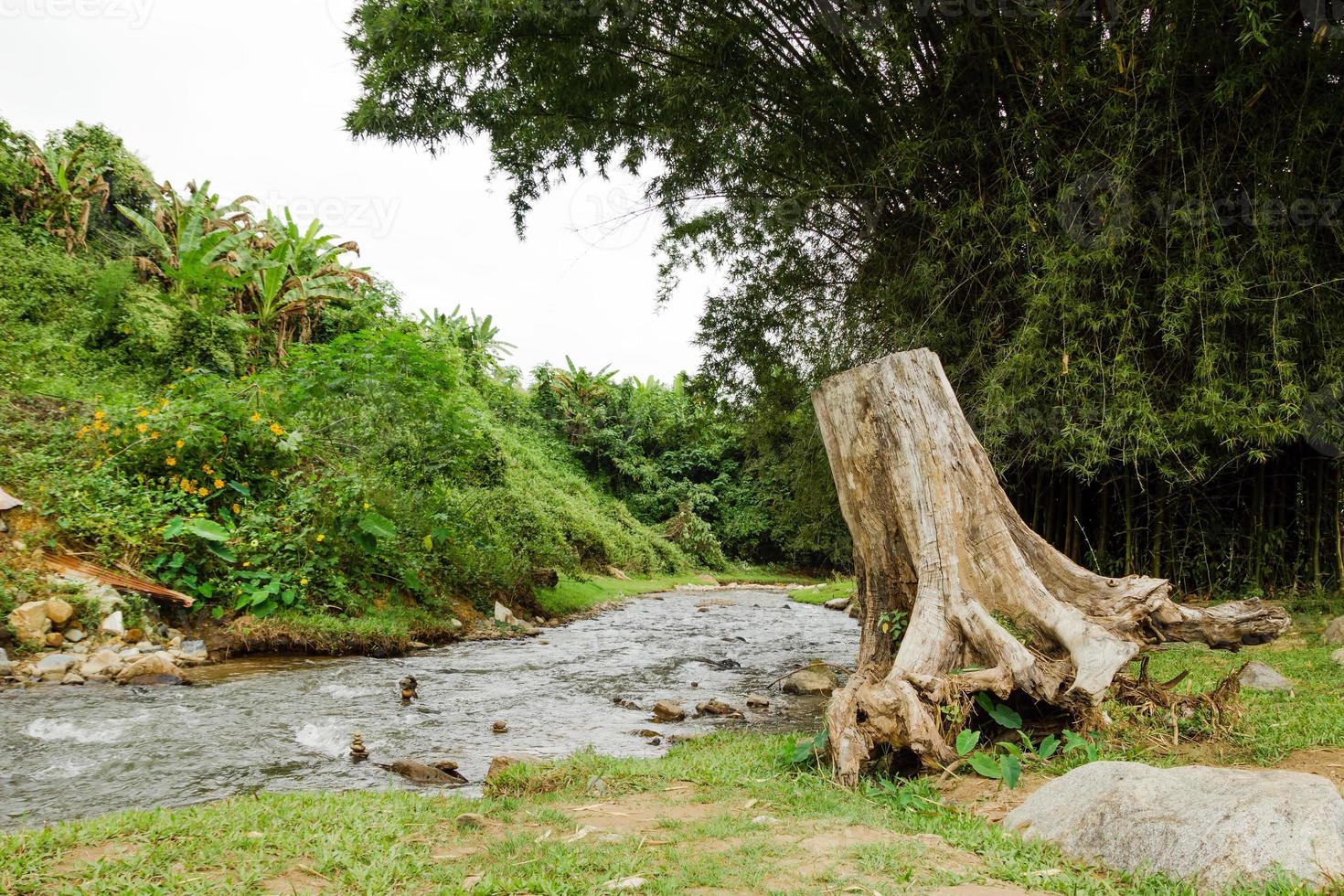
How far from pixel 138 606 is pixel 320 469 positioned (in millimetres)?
2873

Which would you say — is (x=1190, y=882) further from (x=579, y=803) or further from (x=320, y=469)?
(x=320, y=469)

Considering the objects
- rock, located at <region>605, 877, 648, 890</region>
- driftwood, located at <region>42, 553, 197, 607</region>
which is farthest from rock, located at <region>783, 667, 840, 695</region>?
driftwood, located at <region>42, 553, 197, 607</region>

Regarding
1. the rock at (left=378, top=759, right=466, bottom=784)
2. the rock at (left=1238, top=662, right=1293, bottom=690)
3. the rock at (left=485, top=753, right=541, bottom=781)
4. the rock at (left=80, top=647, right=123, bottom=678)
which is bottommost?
the rock at (left=378, top=759, right=466, bottom=784)

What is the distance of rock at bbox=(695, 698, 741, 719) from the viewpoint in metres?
5.95

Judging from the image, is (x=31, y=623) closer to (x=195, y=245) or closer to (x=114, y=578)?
(x=114, y=578)

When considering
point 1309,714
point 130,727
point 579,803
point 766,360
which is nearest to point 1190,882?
point 579,803

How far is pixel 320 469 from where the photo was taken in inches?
362

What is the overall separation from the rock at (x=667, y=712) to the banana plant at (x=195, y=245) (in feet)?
34.7

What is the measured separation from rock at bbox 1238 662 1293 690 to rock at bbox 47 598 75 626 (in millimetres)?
8483

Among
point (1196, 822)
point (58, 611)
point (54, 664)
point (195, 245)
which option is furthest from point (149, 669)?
point (195, 245)

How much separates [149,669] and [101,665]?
32 cm

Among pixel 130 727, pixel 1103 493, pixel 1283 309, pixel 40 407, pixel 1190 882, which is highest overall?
pixel 1283 309

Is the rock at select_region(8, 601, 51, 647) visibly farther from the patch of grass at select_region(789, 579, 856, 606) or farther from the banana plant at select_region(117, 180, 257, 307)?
the patch of grass at select_region(789, 579, 856, 606)

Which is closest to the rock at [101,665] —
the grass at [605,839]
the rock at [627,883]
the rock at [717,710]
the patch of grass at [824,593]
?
the grass at [605,839]
